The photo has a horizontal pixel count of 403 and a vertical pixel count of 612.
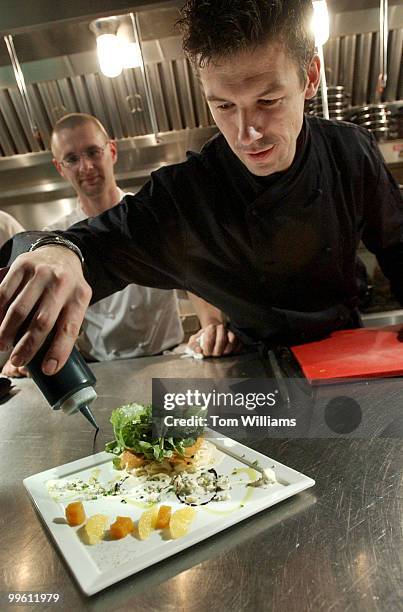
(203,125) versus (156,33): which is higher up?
(156,33)

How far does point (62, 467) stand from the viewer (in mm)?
903

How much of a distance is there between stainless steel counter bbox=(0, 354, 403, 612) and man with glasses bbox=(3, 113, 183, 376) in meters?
1.58

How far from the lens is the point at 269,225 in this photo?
1.30m

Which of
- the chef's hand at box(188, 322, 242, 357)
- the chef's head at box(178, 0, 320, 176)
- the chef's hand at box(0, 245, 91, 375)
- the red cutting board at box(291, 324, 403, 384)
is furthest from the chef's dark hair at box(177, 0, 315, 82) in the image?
the chef's hand at box(188, 322, 242, 357)

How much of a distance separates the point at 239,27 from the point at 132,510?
0.90 metres

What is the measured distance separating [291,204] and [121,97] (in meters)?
1.89

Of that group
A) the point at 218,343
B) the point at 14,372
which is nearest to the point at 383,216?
the point at 218,343

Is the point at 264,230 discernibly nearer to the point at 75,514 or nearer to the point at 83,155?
the point at 75,514

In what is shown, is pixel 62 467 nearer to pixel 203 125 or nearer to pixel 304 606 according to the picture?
pixel 304 606

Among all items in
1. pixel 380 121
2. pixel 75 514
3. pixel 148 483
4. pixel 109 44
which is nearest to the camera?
pixel 75 514

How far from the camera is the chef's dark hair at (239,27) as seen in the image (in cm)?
98

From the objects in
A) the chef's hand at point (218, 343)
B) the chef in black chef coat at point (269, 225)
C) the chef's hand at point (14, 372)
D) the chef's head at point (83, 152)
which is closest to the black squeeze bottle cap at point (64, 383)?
the chef in black chef coat at point (269, 225)

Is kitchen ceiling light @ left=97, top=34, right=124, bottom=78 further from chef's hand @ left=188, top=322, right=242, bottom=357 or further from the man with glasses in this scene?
chef's hand @ left=188, top=322, right=242, bottom=357

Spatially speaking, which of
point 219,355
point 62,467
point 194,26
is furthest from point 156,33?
point 62,467
